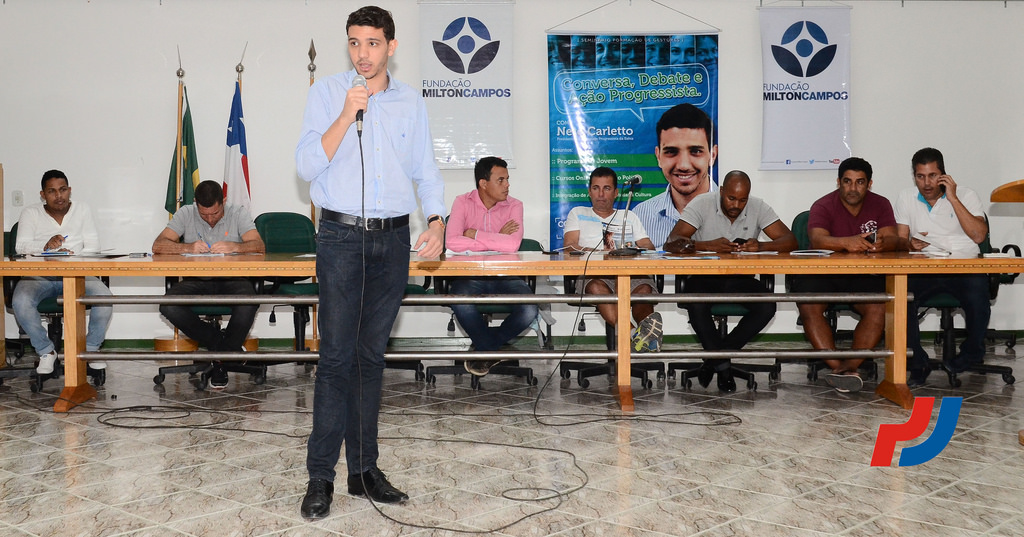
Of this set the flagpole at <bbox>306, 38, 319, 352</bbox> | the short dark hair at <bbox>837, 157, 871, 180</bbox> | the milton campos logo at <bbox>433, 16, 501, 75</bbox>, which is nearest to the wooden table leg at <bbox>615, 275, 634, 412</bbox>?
the short dark hair at <bbox>837, 157, 871, 180</bbox>

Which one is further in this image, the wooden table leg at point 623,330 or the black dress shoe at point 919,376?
the black dress shoe at point 919,376

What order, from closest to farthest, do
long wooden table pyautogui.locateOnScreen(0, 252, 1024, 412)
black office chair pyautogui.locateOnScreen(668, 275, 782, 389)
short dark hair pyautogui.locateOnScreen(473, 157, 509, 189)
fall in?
long wooden table pyautogui.locateOnScreen(0, 252, 1024, 412)
black office chair pyautogui.locateOnScreen(668, 275, 782, 389)
short dark hair pyautogui.locateOnScreen(473, 157, 509, 189)

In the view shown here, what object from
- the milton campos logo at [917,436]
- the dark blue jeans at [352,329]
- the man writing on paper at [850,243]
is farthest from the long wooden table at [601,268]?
the dark blue jeans at [352,329]

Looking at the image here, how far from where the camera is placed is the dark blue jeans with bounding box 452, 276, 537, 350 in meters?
4.59

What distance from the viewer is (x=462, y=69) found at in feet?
20.1

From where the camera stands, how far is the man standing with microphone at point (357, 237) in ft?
7.69

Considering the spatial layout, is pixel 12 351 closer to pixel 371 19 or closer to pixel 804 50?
pixel 371 19

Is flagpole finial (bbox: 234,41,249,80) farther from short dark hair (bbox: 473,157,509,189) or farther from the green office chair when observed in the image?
short dark hair (bbox: 473,157,509,189)

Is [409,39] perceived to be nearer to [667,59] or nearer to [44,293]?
[667,59]

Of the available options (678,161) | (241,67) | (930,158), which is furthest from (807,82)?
(241,67)

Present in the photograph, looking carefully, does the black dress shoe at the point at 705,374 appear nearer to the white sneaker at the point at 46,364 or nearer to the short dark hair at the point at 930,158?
the short dark hair at the point at 930,158

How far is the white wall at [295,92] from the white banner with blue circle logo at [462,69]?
131 millimetres

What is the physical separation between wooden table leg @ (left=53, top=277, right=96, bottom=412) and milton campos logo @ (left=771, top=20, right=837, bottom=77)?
491 centimetres

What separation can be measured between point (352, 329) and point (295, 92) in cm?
427
